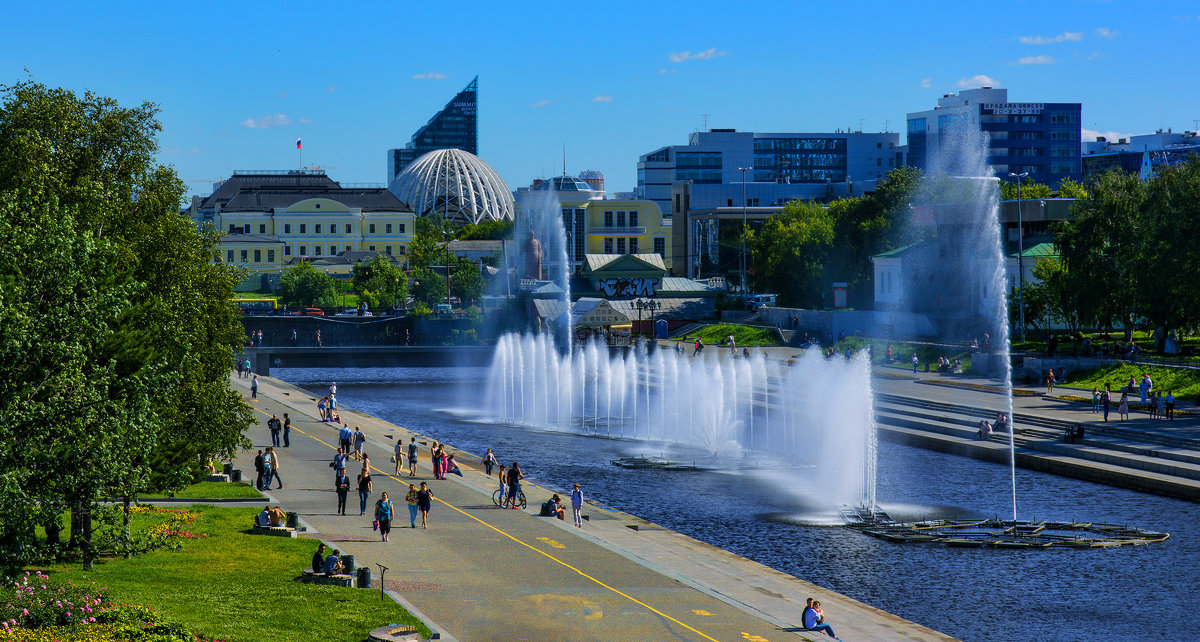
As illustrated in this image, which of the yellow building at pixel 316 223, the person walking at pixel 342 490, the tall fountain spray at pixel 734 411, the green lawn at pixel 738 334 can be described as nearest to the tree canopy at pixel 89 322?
the person walking at pixel 342 490

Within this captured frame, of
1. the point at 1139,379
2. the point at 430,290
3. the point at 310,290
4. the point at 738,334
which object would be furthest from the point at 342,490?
the point at 310,290

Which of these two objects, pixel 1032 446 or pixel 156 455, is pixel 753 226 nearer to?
pixel 1032 446

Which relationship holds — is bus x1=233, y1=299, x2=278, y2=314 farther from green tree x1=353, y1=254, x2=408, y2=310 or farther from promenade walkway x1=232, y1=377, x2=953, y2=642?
promenade walkway x1=232, y1=377, x2=953, y2=642

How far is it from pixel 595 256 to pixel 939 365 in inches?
2500

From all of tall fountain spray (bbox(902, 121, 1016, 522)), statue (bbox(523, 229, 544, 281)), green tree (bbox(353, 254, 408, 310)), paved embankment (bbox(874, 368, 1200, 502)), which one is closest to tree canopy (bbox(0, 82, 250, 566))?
paved embankment (bbox(874, 368, 1200, 502))

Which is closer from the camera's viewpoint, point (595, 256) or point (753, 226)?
point (595, 256)

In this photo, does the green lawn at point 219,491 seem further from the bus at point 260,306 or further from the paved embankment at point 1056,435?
the bus at point 260,306

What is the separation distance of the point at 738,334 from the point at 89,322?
7962 centimetres

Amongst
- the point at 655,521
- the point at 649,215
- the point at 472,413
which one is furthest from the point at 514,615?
the point at 649,215

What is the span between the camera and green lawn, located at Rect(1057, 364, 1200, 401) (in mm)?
58031

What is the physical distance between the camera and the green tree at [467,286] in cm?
13662

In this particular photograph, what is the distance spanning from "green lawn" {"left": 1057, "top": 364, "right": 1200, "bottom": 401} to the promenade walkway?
31840 mm

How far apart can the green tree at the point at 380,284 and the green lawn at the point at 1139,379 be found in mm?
85162

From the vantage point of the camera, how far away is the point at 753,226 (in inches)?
6280
